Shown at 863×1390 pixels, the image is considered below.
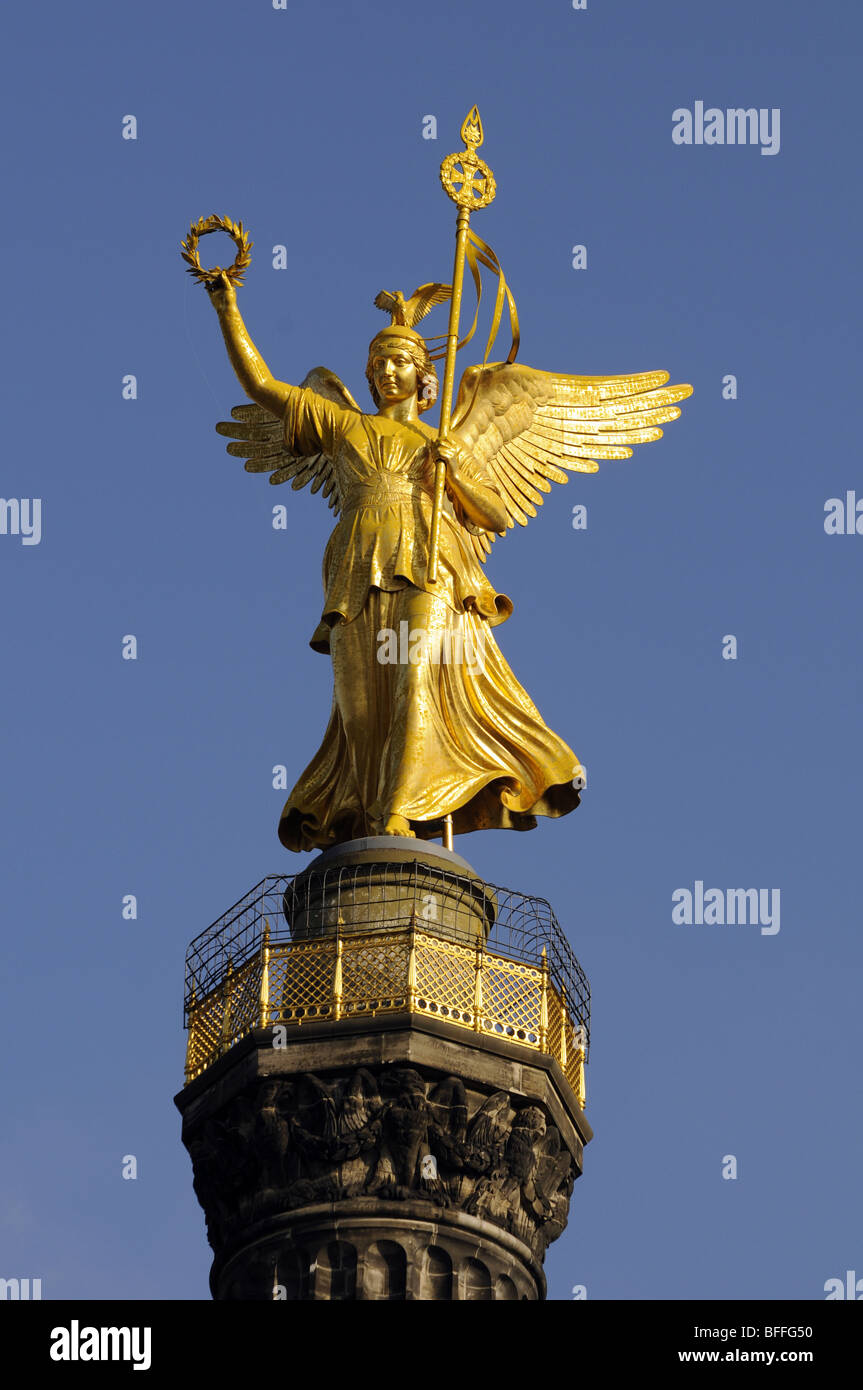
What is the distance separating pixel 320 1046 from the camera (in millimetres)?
36125

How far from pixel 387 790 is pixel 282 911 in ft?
7.34

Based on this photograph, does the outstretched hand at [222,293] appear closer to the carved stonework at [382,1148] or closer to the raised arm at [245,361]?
the raised arm at [245,361]

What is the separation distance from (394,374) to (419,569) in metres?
3.28

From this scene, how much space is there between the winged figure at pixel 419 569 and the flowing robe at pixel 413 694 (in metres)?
0.02

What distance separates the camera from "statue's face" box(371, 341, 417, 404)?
140 feet

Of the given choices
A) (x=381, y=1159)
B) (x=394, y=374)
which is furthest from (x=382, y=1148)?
(x=394, y=374)

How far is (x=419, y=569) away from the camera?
4075 cm

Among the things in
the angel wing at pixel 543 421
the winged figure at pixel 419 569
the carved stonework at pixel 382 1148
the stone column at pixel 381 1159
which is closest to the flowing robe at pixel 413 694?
the winged figure at pixel 419 569

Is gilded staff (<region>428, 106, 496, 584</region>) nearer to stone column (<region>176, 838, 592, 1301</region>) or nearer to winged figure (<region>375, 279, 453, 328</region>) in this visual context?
winged figure (<region>375, 279, 453, 328</region>)

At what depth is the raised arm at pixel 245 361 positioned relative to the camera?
42.6m
